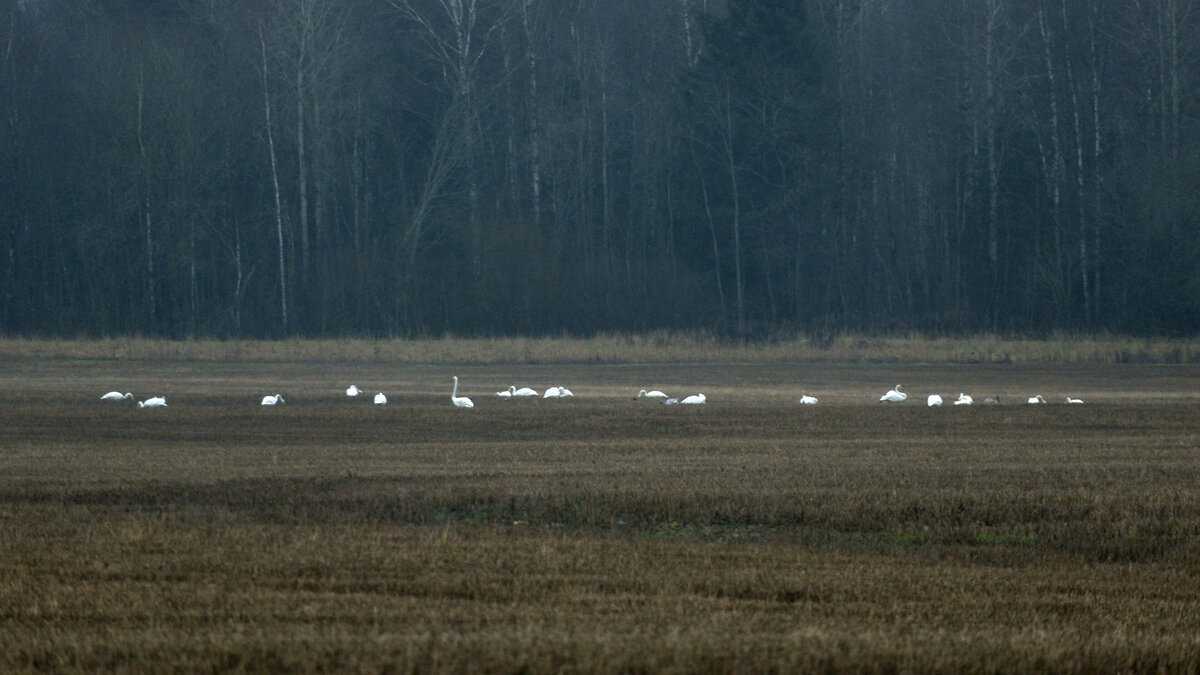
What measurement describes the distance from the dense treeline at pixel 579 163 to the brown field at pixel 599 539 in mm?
29004

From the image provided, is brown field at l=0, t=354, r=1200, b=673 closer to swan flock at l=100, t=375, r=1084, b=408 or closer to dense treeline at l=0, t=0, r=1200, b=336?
swan flock at l=100, t=375, r=1084, b=408

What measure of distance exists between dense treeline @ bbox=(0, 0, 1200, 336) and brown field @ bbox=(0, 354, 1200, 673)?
29.0m

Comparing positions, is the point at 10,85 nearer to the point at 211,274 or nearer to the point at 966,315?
the point at 211,274

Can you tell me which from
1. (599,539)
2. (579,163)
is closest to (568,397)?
(599,539)

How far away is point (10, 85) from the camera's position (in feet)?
187

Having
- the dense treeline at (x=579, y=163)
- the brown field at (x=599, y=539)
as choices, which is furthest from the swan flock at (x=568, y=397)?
the dense treeline at (x=579, y=163)

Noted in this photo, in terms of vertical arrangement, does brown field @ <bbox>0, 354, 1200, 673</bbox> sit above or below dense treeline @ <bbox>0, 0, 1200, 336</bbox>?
below

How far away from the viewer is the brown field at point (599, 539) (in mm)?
7352

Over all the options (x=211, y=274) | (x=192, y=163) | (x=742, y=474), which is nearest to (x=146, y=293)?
(x=211, y=274)

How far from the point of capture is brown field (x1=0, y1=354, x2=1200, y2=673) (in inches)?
289

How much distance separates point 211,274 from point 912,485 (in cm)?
4839

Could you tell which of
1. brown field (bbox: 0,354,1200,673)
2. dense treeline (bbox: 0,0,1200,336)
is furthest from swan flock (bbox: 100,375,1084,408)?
dense treeline (bbox: 0,0,1200,336)

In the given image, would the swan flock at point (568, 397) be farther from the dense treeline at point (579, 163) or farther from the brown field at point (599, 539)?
the dense treeline at point (579, 163)

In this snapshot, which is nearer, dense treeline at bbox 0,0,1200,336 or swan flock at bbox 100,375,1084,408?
swan flock at bbox 100,375,1084,408
